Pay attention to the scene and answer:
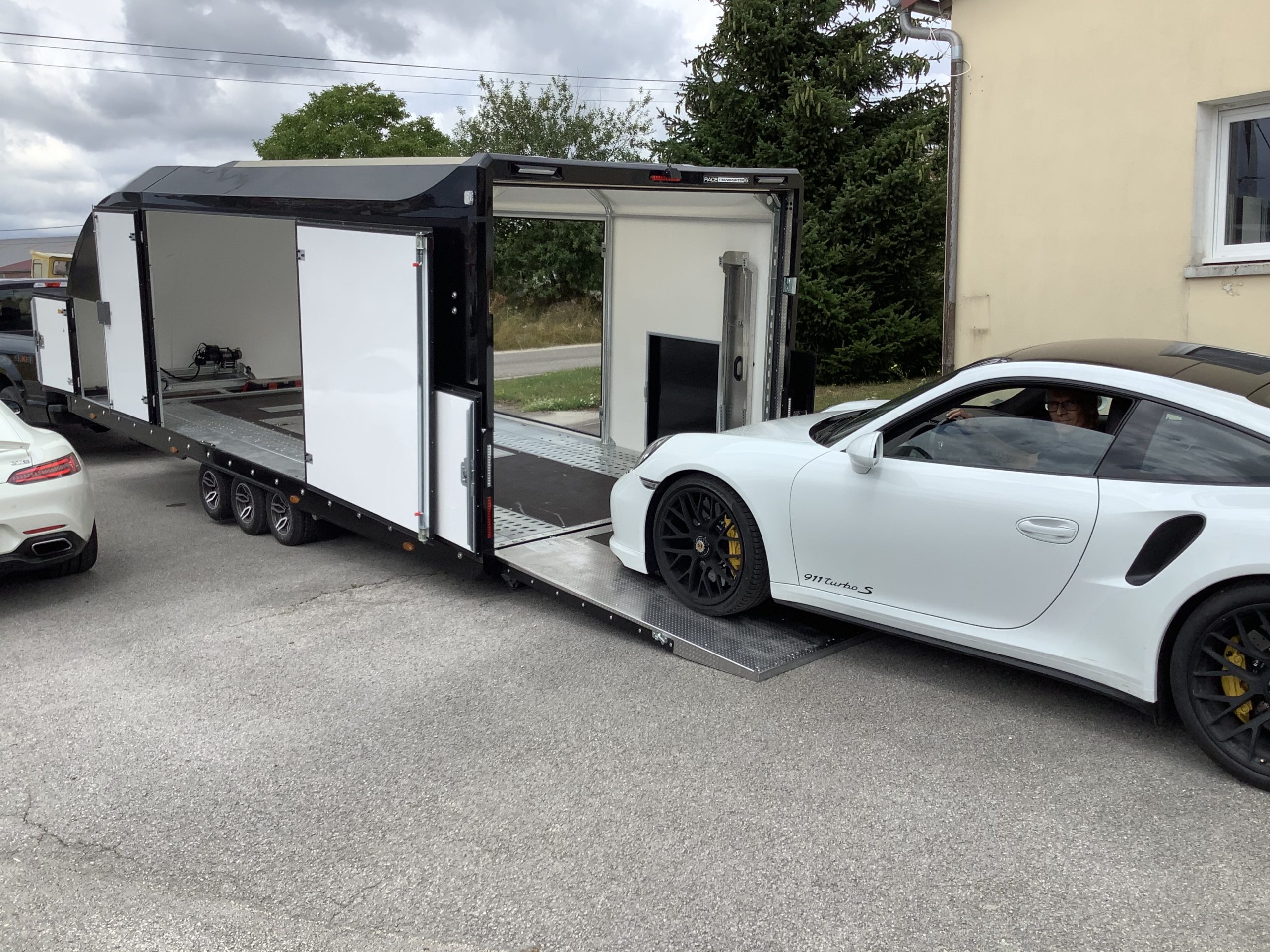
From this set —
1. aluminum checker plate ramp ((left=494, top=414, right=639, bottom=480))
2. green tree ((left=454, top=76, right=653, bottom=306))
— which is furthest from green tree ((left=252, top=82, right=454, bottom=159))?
aluminum checker plate ramp ((left=494, top=414, right=639, bottom=480))

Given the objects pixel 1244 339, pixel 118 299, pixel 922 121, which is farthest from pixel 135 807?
pixel 922 121

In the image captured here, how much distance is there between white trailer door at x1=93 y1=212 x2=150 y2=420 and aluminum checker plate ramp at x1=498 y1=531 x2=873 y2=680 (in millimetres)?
3977

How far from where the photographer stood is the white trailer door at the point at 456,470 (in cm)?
572

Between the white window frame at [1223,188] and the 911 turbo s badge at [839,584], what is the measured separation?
423cm

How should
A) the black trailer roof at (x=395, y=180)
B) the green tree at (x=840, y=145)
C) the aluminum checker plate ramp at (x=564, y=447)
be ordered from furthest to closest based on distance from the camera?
the green tree at (x=840, y=145), the aluminum checker plate ramp at (x=564, y=447), the black trailer roof at (x=395, y=180)

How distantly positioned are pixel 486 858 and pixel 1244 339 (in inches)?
244

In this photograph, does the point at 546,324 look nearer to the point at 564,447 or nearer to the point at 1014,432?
the point at 564,447

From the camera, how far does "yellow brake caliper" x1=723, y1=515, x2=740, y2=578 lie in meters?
5.52

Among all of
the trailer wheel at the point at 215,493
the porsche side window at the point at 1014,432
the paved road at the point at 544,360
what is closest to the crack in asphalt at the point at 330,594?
the trailer wheel at the point at 215,493

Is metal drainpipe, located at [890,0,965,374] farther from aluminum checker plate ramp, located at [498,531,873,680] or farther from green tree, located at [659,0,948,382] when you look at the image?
green tree, located at [659,0,948,382]

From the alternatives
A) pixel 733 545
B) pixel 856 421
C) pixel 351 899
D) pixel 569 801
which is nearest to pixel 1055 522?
pixel 856 421

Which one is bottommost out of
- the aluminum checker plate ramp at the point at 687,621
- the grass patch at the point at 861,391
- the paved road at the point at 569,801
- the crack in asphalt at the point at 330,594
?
the paved road at the point at 569,801

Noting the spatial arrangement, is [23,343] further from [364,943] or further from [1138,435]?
[1138,435]

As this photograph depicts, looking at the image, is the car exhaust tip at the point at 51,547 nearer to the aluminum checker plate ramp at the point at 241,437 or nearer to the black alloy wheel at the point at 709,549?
the aluminum checker plate ramp at the point at 241,437
